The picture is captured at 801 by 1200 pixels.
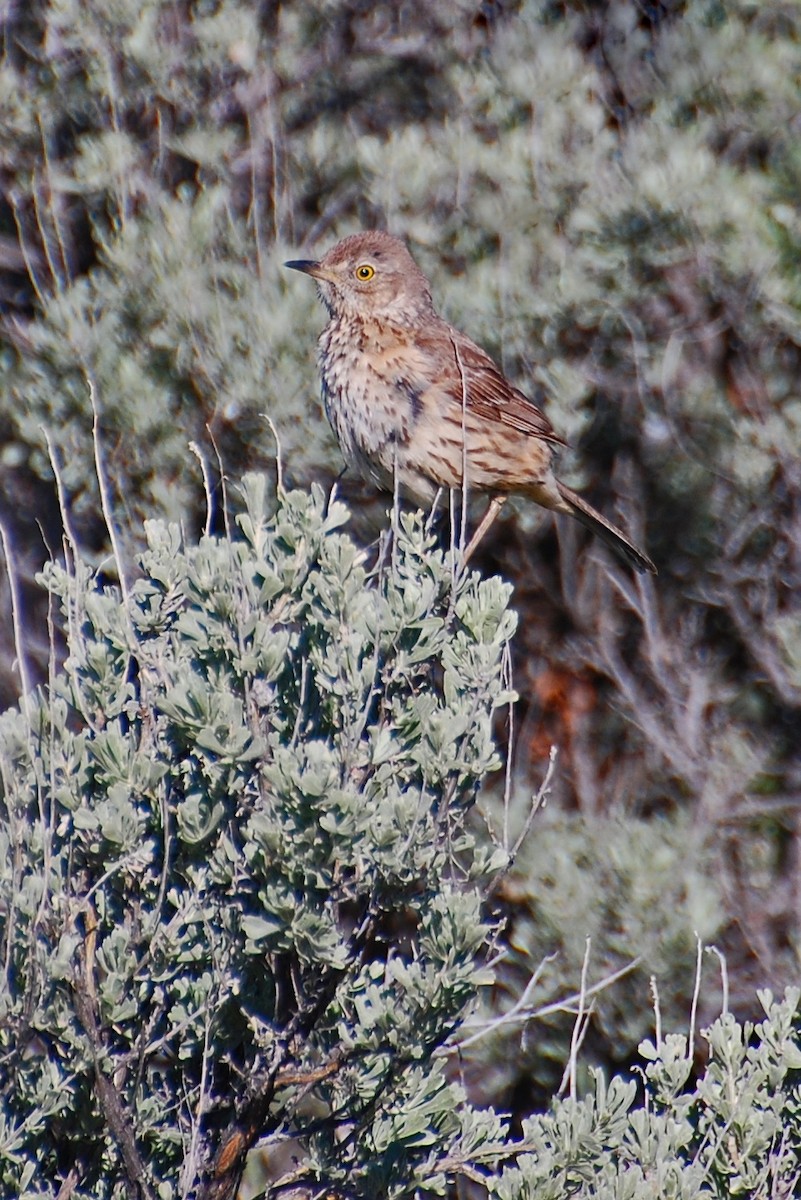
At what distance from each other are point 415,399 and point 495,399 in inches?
23.0

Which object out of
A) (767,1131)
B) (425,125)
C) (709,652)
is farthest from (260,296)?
(767,1131)

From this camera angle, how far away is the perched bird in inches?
217

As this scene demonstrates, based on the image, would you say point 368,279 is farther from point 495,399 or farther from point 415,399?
point 495,399

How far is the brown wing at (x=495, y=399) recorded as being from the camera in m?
6.00

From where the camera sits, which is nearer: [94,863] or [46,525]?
[94,863]

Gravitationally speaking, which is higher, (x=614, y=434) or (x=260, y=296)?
(x=260, y=296)

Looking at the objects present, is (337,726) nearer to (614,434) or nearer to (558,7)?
(614,434)

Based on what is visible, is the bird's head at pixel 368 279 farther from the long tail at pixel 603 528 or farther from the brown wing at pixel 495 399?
the long tail at pixel 603 528

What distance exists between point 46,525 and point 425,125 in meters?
2.62

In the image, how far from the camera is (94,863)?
3268mm

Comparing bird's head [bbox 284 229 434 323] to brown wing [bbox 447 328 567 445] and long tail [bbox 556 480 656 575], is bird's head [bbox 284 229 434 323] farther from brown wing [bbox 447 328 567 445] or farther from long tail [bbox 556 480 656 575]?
long tail [bbox 556 480 656 575]

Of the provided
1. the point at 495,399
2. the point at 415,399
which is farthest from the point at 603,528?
the point at 415,399

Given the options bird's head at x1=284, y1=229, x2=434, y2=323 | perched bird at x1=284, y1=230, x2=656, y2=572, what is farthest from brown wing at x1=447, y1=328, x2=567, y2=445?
bird's head at x1=284, y1=229, x2=434, y2=323

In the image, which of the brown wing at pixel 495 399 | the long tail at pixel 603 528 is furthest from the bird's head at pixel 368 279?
the long tail at pixel 603 528
